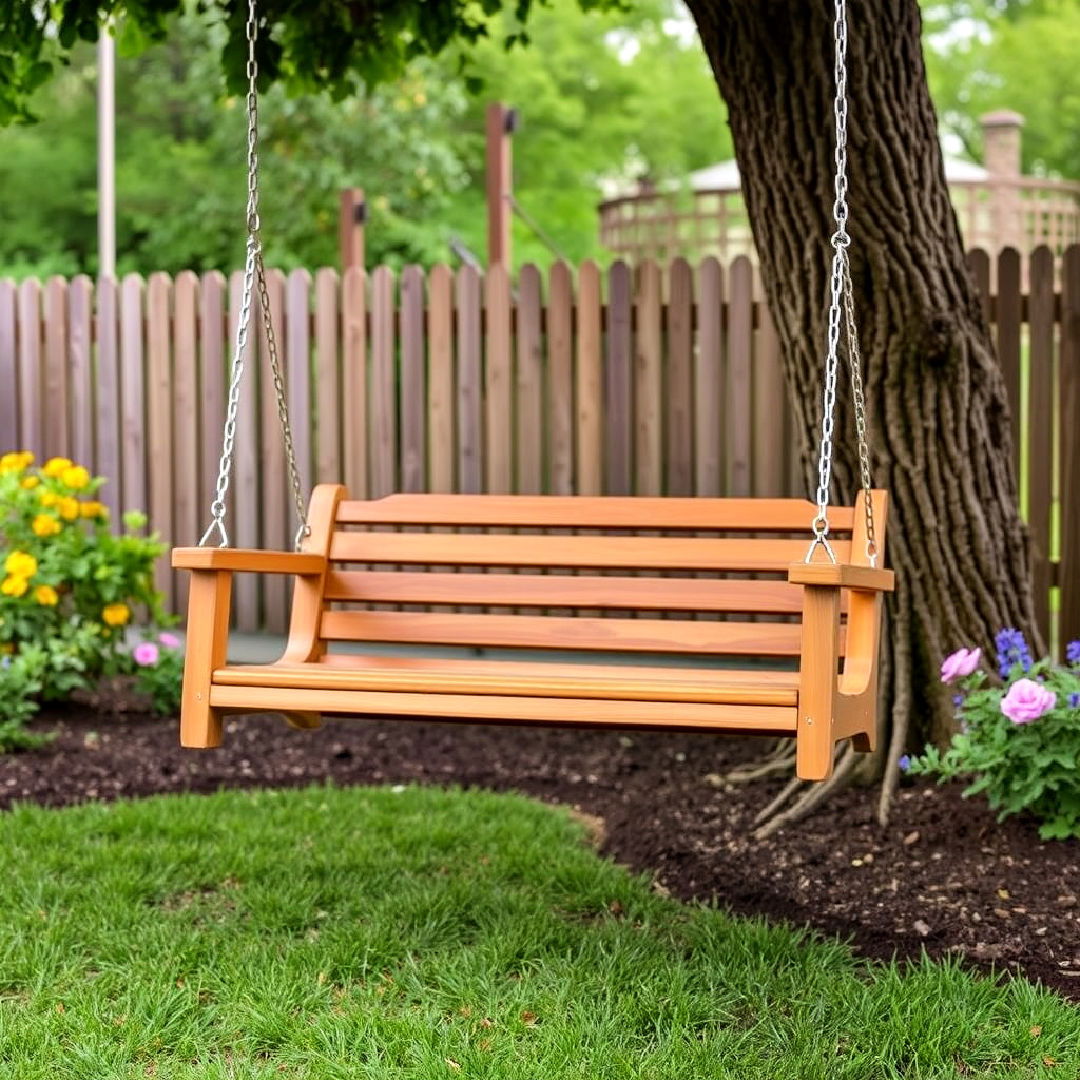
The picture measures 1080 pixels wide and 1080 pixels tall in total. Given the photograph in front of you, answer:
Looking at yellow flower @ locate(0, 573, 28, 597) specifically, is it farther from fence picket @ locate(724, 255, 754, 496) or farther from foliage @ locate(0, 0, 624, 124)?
fence picket @ locate(724, 255, 754, 496)

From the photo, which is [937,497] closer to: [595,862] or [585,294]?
[595,862]

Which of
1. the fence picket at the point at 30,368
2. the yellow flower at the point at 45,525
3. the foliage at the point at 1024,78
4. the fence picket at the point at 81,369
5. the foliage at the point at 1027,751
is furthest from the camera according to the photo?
the foliage at the point at 1024,78

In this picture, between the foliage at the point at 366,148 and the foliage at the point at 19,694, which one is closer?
the foliage at the point at 19,694

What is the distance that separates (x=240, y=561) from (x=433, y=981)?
0.91 m

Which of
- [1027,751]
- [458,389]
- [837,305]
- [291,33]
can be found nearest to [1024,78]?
[458,389]

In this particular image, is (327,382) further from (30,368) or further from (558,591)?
(558,591)

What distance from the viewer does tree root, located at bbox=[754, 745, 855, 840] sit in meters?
3.78

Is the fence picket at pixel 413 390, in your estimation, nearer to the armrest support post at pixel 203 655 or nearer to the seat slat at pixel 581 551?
the seat slat at pixel 581 551

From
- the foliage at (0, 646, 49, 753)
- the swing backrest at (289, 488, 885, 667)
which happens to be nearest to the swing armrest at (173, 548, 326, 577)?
the swing backrest at (289, 488, 885, 667)

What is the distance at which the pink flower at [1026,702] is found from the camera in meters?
3.22

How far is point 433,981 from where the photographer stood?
2826mm

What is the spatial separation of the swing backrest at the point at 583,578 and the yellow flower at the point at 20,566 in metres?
1.91

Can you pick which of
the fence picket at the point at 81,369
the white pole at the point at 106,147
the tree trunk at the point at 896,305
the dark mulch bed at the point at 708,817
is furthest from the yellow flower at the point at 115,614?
the white pole at the point at 106,147

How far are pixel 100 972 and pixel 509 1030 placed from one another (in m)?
0.86
